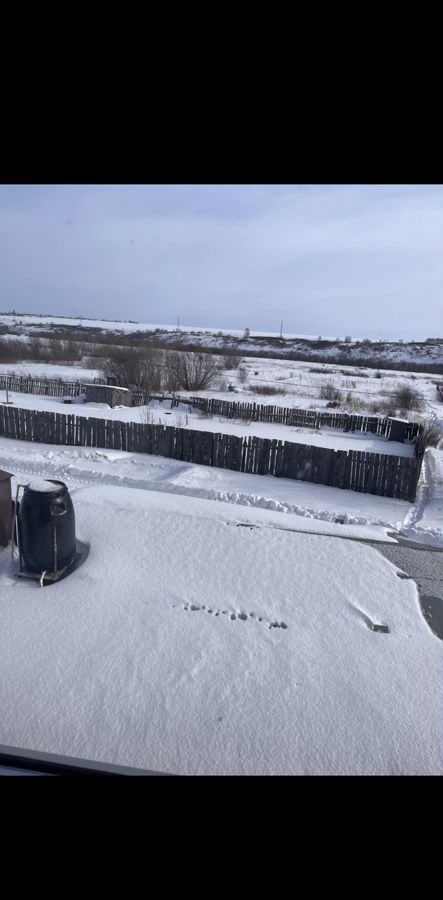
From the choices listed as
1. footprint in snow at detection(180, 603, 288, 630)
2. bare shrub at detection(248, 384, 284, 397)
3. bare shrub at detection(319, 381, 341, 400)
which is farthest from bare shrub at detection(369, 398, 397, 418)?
footprint in snow at detection(180, 603, 288, 630)

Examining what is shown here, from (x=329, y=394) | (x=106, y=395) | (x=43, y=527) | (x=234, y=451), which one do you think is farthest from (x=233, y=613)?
(x=329, y=394)

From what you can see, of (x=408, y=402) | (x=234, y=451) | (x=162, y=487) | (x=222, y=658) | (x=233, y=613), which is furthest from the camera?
(x=408, y=402)

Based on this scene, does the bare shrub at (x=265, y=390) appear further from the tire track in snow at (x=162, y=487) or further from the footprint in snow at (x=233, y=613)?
the footprint in snow at (x=233, y=613)

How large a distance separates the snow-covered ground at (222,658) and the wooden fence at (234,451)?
445cm

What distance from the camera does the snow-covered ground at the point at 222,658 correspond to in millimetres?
3168

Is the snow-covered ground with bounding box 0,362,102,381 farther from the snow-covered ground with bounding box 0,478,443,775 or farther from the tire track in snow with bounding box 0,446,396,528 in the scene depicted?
the snow-covered ground with bounding box 0,478,443,775

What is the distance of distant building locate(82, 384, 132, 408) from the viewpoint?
64.7ft

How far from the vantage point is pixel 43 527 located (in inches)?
196

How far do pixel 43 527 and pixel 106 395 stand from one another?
15.4 metres

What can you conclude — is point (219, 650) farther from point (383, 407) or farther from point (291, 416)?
point (383, 407)

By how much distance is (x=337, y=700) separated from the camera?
11.8 feet
